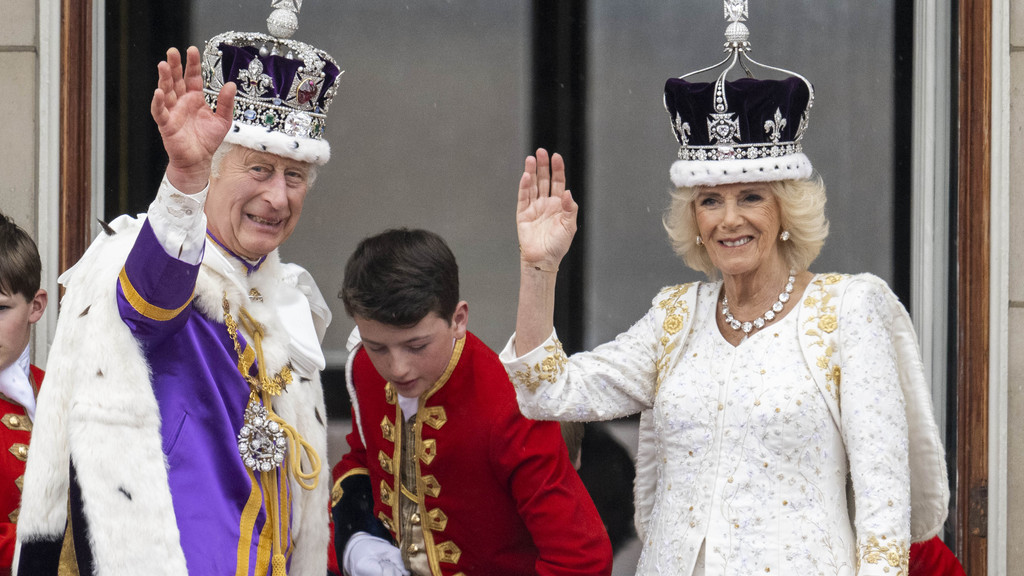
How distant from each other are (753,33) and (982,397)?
1.60 meters

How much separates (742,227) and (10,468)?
1787mm

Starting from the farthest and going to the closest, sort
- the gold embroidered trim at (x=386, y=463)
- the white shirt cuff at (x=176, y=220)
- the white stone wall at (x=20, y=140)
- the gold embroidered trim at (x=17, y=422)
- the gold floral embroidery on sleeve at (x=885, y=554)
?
the white stone wall at (x=20, y=140)
the gold embroidered trim at (x=386, y=463)
the gold embroidered trim at (x=17, y=422)
the gold floral embroidery on sleeve at (x=885, y=554)
the white shirt cuff at (x=176, y=220)

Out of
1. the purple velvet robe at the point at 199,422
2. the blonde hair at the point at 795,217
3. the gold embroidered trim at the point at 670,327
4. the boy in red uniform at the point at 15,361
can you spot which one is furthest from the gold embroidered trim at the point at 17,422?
the blonde hair at the point at 795,217

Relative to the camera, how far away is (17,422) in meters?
2.70

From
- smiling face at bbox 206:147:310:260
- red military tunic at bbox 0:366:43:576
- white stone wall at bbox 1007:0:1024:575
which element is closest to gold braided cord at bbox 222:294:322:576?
smiling face at bbox 206:147:310:260

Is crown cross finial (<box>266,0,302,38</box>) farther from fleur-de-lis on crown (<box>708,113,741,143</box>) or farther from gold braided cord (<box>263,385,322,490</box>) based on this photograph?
fleur-de-lis on crown (<box>708,113,741,143</box>)

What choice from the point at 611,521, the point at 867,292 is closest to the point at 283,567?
the point at 867,292

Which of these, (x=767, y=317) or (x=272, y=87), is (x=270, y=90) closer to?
(x=272, y=87)

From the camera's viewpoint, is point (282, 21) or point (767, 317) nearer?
point (767, 317)

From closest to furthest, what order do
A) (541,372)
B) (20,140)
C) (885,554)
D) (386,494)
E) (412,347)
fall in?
(885,554) → (541,372) → (412,347) → (386,494) → (20,140)

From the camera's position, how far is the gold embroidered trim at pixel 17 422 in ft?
8.79

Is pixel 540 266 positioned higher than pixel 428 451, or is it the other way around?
pixel 540 266

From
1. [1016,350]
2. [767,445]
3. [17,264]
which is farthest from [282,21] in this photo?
[1016,350]

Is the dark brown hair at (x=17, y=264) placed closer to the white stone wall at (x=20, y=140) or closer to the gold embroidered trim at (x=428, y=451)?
the white stone wall at (x=20, y=140)
